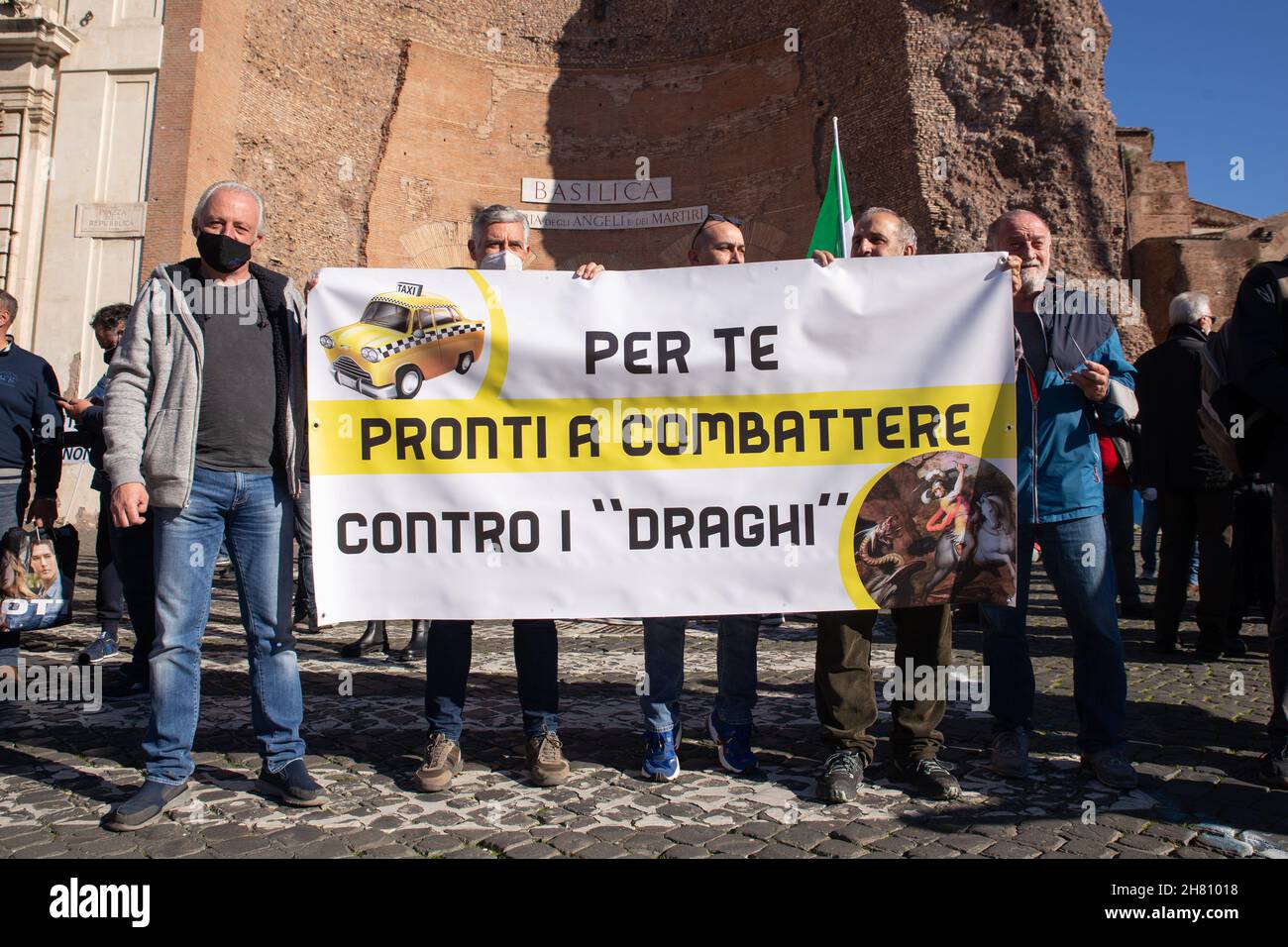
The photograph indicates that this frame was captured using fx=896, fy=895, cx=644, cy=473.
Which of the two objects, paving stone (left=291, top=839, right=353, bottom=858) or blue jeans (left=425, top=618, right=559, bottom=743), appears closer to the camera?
paving stone (left=291, top=839, right=353, bottom=858)

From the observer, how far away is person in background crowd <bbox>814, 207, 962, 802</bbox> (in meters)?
3.00

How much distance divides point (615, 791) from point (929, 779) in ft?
3.44

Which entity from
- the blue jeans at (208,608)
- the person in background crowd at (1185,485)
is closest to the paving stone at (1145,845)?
the blue jeans at (208,608)

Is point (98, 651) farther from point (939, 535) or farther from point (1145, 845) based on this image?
point (1145, 845)

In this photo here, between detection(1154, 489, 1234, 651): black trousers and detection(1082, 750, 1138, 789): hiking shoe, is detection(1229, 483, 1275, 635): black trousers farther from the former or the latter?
detection(1082, 750, 1138, 789): hiking shoe

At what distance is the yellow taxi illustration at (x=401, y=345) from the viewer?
323 centimetres

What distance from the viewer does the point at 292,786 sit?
2.90 m

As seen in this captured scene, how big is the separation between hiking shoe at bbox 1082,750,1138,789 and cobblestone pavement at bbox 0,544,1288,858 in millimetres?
60

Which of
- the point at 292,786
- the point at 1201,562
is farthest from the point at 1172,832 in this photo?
the point at 1201,562

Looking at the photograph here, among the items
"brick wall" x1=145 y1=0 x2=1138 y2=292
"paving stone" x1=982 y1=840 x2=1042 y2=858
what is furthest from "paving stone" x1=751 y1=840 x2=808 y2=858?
"brick wall" x1=145 y1=0 x2=1138 y2=292

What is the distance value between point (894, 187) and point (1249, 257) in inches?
298

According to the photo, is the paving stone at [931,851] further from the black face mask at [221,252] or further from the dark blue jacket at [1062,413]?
the black face mask at [221,252]

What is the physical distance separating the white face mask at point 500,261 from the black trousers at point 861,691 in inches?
69.8

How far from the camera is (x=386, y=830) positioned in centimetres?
269
